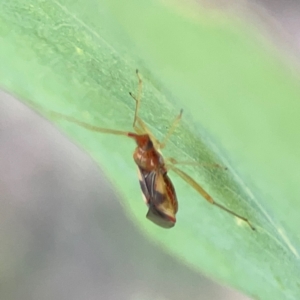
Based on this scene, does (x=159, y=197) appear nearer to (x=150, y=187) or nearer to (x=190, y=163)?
(x=150, y=187)

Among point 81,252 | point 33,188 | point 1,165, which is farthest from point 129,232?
point 1,165

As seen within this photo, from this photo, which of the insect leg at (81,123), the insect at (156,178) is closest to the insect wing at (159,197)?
the insect at (156,178)

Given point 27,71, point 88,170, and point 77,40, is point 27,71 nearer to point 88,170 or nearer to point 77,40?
point 77,40

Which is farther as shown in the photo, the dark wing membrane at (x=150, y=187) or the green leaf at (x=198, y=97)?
the dark wing membrane at (x=150, y=187)

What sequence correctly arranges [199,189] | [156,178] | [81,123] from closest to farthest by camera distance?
1. [81,123]
2. [199,189]
3. [156,178]

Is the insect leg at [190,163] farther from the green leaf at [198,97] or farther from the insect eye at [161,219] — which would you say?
the insect eye at [161,219]

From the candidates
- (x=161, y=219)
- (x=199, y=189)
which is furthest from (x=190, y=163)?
(x=161, y=219)
